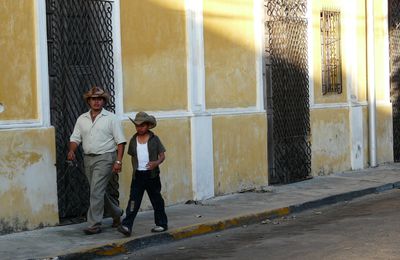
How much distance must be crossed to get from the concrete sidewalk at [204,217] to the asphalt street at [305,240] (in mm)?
143

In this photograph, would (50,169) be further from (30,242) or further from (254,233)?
(254,233)

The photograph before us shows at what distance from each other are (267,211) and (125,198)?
2129mm

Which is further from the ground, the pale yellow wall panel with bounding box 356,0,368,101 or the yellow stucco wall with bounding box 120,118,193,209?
the pale yellow wall panel with bounding box 356,0,368,101

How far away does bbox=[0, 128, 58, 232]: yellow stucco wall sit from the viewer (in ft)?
32.0

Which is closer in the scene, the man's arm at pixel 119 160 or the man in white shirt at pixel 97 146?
the man's arm at pixel 119 160

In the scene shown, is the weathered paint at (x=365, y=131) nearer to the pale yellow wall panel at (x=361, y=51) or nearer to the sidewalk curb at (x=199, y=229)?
the pale yellow wall panel at (x=361, y=51)

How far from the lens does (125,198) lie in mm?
11594

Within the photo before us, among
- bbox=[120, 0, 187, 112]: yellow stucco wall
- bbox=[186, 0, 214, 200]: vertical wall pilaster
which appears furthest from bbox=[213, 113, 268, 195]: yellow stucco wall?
bbox=[120, 0, 187, 112]: yellow stucco wall

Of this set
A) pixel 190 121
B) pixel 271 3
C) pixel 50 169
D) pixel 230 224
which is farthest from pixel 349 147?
pixel 50 169

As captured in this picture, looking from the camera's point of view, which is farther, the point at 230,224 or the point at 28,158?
the point at 230,224

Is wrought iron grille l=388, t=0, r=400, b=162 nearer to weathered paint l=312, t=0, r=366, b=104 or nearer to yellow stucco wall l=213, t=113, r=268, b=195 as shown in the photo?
weathered paint l=312, t=0, r=366, b=104

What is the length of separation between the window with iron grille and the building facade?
1.1 inches

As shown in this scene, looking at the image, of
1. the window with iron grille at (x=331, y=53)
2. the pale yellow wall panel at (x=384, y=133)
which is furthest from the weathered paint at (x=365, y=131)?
the window with iron grille at (x=331, y=53)

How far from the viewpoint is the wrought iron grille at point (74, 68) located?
10.5 meters
